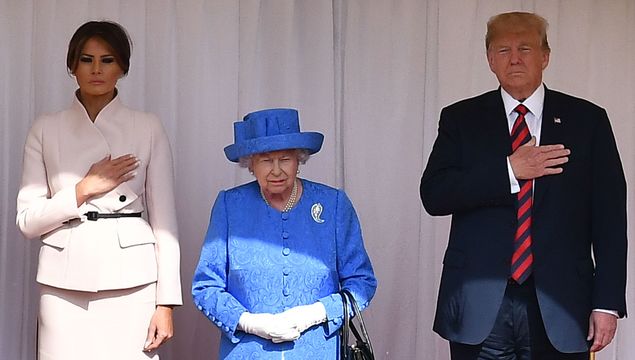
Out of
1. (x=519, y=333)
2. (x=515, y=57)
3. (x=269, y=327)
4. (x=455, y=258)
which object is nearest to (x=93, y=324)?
(x=269, y=327)

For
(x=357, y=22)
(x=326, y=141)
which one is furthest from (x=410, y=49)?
(x=326, y=141)

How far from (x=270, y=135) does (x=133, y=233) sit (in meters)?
0.55

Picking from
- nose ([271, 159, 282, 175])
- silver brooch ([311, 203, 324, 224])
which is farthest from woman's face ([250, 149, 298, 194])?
silver brooch ([311, 203, 324, 224])

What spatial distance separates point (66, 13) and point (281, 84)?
90cm

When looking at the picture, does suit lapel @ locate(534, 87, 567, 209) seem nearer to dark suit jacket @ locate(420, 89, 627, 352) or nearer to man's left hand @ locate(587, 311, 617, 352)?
dark suit jacket @ locate(420, 89, 627, 352)

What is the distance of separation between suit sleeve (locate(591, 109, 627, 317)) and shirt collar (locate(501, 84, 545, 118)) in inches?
8.3

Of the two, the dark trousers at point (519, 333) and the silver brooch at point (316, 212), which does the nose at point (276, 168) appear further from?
the dark trousers at point (519, 333)

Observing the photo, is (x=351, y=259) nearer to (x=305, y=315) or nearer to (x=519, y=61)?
(x=305, y=315)

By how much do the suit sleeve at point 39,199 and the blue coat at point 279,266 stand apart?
17.7 inches

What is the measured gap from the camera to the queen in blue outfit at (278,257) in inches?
123

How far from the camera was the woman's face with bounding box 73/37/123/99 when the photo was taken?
3387 mm

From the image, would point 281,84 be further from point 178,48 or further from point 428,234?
point 428,234

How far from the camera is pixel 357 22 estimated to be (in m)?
4.50

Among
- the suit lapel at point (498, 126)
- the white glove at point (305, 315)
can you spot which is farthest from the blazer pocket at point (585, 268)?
the white glove at point (305, 315)
